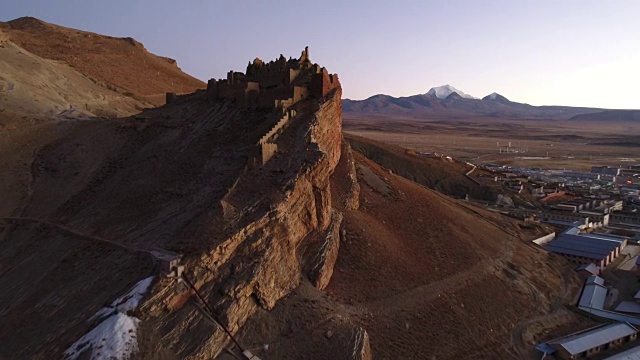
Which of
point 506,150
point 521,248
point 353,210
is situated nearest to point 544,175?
point 506,150

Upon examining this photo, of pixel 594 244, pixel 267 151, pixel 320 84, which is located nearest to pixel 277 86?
pixel 320 84

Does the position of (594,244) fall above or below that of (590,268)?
above

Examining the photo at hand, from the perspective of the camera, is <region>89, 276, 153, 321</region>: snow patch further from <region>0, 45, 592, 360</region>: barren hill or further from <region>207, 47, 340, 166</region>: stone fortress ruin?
<region>207, 47, 340, 166</region>: stone fortress ruin

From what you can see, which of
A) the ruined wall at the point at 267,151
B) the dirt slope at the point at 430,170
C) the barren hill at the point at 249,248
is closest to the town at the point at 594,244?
the barren hill at the point at 249,248

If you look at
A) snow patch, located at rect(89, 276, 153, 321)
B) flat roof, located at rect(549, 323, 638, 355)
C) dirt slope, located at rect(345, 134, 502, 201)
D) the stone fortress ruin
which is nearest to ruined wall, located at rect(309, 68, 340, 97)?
the stone fortress ruin

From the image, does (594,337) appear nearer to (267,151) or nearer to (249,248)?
(249,248)

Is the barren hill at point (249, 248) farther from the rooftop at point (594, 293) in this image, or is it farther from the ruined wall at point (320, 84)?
the rooftop at point (594, 293)
